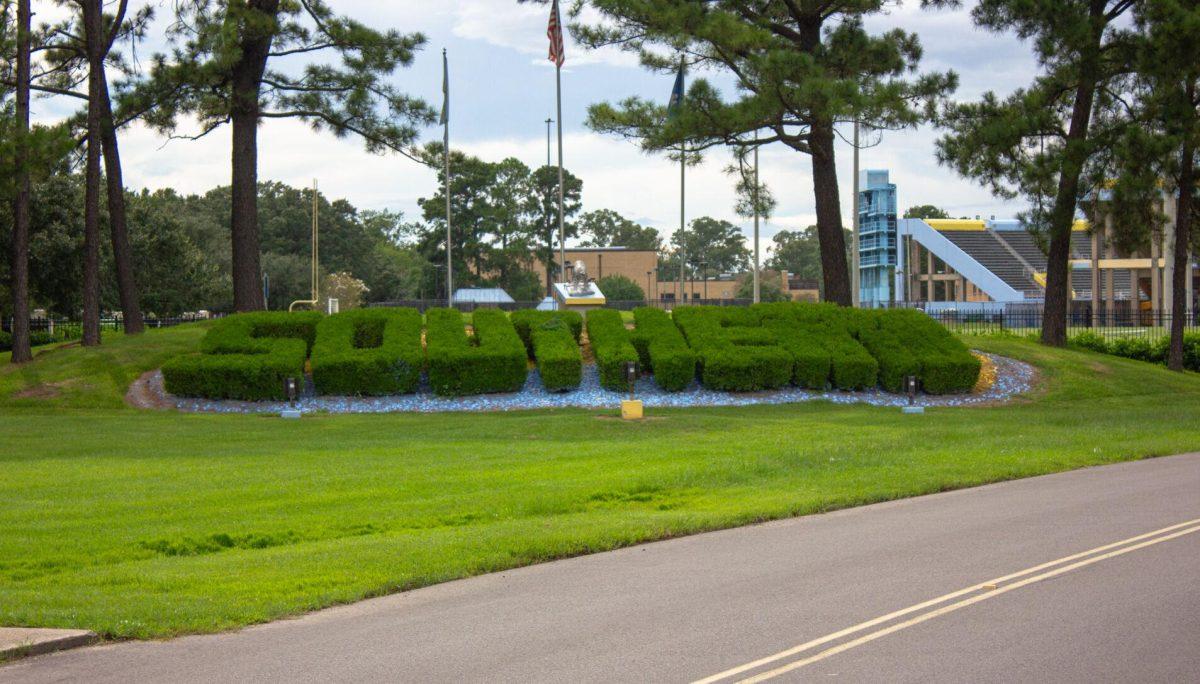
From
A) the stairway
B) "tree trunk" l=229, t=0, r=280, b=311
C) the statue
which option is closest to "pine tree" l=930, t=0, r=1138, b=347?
the statue

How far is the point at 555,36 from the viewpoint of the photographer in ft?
107

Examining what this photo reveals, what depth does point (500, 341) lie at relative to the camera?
978 inches

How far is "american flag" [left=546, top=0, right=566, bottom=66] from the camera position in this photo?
32.3 metres

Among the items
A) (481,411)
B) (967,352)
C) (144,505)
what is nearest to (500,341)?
(481,411)

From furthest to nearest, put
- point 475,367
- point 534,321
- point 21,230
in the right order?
point 534,321, point 21,230, point 475,367

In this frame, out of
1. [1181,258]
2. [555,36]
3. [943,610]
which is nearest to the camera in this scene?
[943,610]

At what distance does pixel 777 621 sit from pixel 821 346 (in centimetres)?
1880

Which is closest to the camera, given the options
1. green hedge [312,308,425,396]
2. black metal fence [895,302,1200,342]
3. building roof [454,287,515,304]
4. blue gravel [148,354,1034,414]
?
blue gravel [148,354,1034,414]

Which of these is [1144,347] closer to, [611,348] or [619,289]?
[611,348]

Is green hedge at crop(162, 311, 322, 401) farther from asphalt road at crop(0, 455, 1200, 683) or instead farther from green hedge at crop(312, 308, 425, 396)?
asphalt road at crop(0, 455, 1200, 683)

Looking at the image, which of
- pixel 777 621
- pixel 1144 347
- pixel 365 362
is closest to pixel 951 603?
pixel 777 621

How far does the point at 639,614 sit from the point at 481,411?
1525 centimetres

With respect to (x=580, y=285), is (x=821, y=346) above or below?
below

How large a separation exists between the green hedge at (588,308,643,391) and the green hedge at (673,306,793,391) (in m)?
1.49
